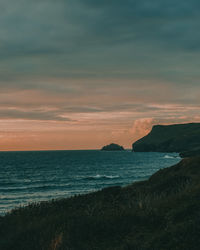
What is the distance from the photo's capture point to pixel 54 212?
18109 millimetres

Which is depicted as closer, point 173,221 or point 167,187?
point 173,221

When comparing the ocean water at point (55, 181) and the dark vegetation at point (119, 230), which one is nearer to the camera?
the dark vegetation at point (119, 230)

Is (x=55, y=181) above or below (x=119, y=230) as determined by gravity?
below

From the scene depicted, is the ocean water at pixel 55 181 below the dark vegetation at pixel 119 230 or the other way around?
below

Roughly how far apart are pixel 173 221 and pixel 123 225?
89.2 inches

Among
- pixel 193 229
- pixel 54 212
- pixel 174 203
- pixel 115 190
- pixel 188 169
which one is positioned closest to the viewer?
pixel 193 229

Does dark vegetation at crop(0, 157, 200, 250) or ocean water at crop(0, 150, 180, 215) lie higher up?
dark vegetation at crop(0, 157, 200, 250)

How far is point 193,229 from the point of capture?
11.0m

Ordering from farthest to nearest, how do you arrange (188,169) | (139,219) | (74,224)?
(188,169)
(139,219)
(74,224)

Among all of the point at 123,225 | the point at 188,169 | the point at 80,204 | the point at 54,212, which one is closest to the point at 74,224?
the point at 123,225

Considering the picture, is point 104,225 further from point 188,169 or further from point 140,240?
point 188,169

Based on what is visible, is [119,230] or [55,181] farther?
[55,181]

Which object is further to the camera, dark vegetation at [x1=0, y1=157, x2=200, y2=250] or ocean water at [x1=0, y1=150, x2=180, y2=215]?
ocean water at [x1=0, y1=150, x2=180, y2=215]

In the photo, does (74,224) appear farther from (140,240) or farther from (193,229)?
(193,229)
